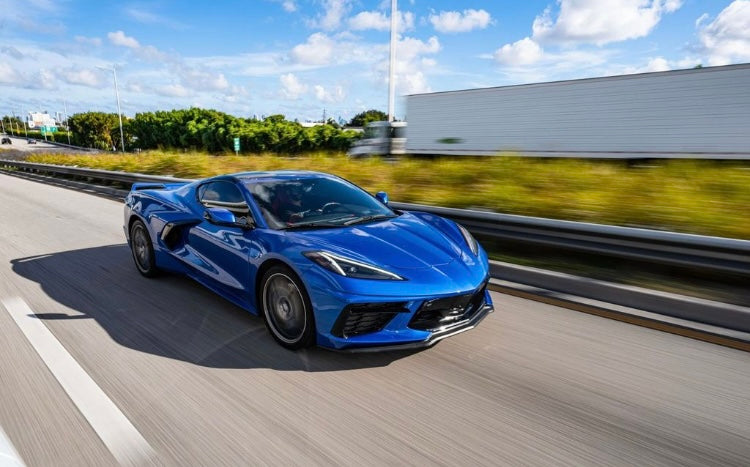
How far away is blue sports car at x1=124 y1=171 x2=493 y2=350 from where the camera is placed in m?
3.25

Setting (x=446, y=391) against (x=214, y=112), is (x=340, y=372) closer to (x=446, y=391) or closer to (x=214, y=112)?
(x=446, y=391)

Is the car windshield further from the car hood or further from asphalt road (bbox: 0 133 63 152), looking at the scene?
asphalt road (bbox: 0 133 63 152)

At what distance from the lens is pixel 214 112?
74750 mm

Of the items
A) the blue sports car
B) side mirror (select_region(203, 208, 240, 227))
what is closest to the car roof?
the blue sports car

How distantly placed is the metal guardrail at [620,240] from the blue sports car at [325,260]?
1697mm

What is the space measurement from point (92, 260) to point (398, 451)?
5453mm

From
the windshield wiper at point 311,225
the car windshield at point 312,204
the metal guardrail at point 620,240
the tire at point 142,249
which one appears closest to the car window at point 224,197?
the car windshield at point 312,204

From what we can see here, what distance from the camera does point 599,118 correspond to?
53.2 feet

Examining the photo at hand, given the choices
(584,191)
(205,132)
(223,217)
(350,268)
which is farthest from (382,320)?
(205,132)

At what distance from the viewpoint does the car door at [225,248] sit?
400cm

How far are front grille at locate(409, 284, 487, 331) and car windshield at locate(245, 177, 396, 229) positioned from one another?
1.13 metres

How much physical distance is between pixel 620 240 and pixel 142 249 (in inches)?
203

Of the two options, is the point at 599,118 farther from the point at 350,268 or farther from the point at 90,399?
the point at 90,399

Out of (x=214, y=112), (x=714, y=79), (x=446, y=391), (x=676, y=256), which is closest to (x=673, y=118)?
(x=714, y=79)
